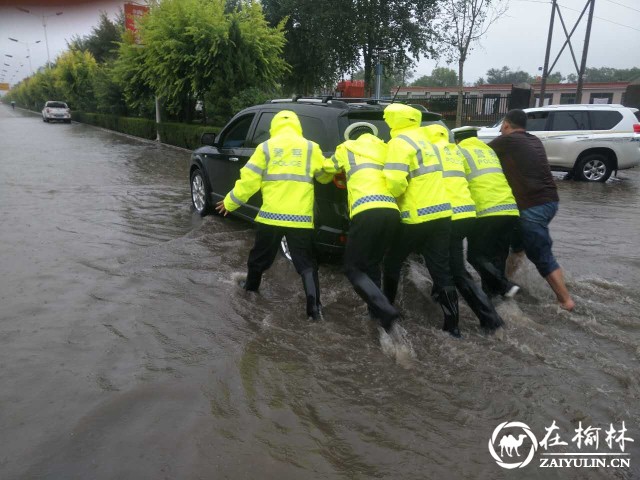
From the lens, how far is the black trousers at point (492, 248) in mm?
4594

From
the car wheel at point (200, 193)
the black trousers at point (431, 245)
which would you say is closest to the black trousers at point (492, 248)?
the black trousers at point (431, 245)

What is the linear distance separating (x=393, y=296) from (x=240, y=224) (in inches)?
144

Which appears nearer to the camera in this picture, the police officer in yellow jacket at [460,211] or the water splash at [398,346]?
the water splash at [398,346]

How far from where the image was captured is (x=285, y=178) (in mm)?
4348

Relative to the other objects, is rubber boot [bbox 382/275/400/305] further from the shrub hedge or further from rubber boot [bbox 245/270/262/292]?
the shrub hedge

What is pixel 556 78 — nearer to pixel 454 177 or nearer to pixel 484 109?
pixel 484 109

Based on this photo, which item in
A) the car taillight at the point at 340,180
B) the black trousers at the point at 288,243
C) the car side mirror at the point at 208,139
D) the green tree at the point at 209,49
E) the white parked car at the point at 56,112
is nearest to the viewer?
the black trousers at the point at 288,243

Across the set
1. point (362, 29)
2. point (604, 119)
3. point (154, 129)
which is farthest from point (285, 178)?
point (154, 129)

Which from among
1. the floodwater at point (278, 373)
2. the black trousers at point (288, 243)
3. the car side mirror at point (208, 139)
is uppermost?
the car side mirror at point (208, 139)

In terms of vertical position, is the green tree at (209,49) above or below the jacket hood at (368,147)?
above

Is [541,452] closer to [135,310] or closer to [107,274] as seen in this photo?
[135,310]

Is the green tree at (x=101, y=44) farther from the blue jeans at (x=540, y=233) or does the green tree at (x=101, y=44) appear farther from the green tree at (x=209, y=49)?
the blue jeans at (x=540, y=233)

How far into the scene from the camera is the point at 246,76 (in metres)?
17.7

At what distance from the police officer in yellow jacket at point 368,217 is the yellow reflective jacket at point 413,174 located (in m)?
0.10
